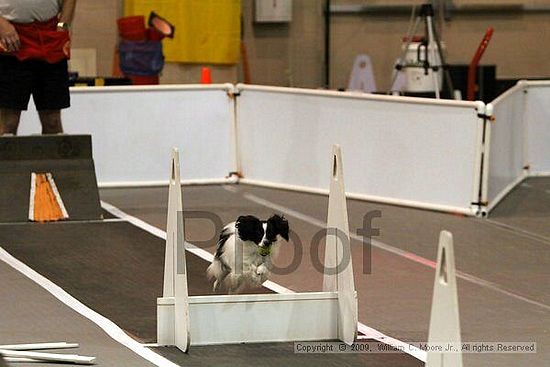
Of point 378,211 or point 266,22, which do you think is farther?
point 266,22

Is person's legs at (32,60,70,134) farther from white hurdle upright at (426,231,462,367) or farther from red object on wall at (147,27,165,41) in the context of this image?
white hurdle upright at (426,231,462,367)

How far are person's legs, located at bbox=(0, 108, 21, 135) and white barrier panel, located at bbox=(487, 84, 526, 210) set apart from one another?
283 centimetres

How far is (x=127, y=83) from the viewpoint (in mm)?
10797

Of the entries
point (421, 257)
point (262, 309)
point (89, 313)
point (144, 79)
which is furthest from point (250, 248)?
point (144, 79)

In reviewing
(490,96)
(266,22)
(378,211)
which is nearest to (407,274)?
(378,211)

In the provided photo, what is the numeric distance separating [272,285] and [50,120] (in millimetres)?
2316

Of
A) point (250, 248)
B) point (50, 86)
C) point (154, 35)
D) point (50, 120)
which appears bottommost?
point (250, 248)

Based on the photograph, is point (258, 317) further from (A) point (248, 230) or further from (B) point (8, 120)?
(B) point (8, 120)

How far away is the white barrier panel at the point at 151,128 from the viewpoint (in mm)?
8922

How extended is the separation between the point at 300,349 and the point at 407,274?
5.24 feet

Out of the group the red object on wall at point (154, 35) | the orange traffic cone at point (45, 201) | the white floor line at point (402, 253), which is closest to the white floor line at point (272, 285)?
the orange traffic cone at point (45, 201)

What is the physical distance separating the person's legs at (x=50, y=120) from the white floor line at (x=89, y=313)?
44.7 inches

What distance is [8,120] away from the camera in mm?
7672

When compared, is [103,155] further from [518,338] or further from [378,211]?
[518,338]
